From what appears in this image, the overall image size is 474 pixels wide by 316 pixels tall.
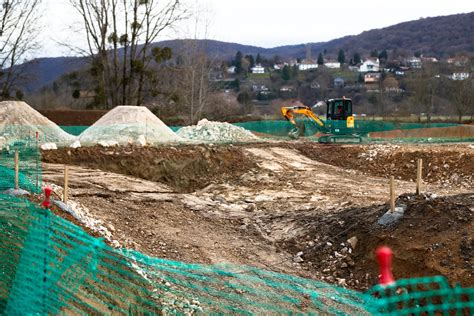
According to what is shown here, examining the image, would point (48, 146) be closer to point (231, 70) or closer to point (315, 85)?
point (315, 85)

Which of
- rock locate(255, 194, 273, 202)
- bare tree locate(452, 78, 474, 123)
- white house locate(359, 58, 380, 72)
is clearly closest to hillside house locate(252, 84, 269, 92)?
white house locate(359, 58, 380, 72)

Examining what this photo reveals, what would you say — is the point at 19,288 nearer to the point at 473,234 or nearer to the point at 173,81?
the point at 473,234

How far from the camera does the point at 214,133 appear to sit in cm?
2808

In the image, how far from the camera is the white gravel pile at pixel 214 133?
2753 cm

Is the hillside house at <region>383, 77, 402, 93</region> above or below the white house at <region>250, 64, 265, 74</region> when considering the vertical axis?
below

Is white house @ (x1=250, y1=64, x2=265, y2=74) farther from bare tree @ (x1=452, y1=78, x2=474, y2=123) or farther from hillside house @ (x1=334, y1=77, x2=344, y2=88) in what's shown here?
bare tree @ (x1=452, y1=78, x2=474, y2=123)

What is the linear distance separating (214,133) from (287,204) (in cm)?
1298

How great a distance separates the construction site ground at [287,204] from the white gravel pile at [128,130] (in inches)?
81.4

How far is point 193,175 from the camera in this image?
20.5 m

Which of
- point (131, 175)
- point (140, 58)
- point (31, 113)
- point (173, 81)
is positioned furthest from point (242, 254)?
point (173, 81)

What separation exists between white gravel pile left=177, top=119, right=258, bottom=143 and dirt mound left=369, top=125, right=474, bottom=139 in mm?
10429

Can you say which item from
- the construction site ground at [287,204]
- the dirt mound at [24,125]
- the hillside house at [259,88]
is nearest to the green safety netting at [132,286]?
the construction site ground at [287,204]

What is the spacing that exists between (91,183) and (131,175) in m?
3.52

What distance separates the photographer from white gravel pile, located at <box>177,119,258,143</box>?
2753 cm
